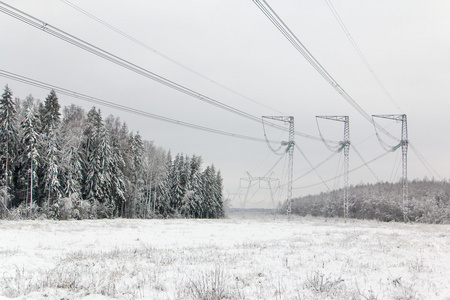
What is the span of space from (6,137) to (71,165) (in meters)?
9.22

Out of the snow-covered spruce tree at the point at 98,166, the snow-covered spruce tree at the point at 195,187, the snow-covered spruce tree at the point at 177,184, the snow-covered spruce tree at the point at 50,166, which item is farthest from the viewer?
the snow-covered spruce tree at the point at 195,187

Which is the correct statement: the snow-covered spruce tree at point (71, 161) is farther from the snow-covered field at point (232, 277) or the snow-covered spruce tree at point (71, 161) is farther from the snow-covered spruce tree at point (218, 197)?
the snow-covered spruce tree at point (218, 197)

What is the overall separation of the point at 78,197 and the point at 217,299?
46.6m

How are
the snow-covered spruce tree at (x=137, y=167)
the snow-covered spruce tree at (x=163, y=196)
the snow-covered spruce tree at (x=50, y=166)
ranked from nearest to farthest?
the snow-covered spruce tree at (x=50, y=166), the snow-covered spruce tree at (x=137, y=167), the snow-covered spruce tree at (x=163, y=196)

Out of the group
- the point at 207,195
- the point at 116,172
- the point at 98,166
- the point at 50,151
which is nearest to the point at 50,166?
the point at 50,151

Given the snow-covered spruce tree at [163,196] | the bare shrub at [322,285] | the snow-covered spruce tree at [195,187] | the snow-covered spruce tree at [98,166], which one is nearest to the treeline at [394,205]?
the snow-covered spruce tree at [195,187]

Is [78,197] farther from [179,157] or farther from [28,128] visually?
[179,157]

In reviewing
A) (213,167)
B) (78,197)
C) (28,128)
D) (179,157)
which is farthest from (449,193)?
(28,128)

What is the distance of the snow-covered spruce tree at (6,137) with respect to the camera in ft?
136

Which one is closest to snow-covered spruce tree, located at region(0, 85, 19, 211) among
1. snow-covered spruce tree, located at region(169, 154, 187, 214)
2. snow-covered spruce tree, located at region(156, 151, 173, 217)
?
snow-covered spruce tree, located at region(156, 151, 173, 217)

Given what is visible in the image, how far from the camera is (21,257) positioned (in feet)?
39.3

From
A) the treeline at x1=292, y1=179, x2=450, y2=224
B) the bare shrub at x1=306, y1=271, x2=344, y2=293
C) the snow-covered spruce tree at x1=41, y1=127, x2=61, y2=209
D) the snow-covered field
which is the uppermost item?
the snow-covered spruce tree at x1=41, y1=127, x2=61, y2=209

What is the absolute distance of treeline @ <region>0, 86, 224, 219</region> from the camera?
4300 cm

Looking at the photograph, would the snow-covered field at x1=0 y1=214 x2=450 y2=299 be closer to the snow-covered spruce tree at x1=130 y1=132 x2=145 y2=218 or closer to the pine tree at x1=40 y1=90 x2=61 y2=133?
the pine tree at x1=40 y1=90 x2=61 y2=133
